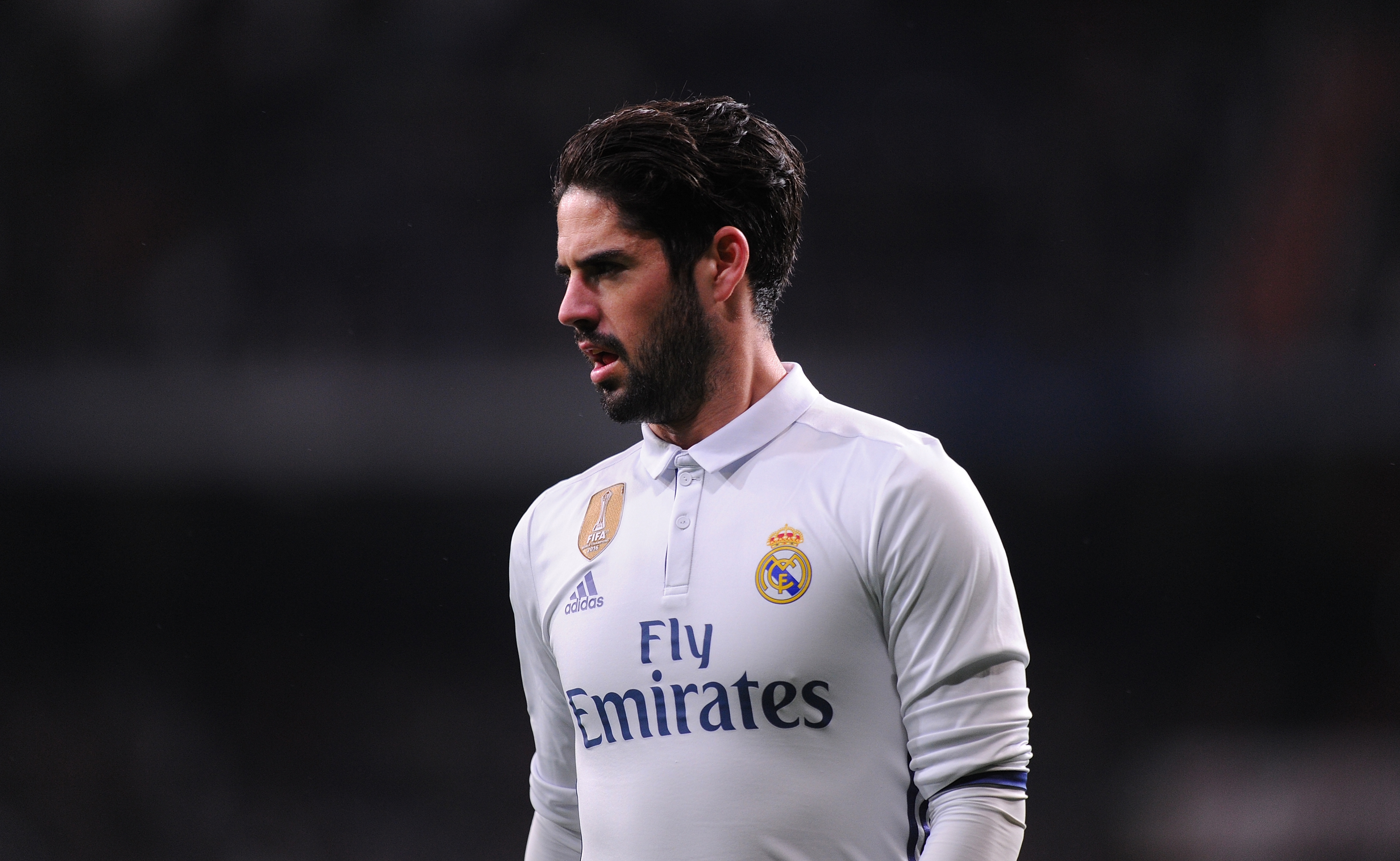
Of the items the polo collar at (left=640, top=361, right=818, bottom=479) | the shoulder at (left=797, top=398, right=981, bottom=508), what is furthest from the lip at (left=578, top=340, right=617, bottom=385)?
the shoulder at (left=797, top=398, right=981, bottom=508)

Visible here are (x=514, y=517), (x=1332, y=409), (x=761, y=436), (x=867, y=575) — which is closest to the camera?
(x=867, y=575)

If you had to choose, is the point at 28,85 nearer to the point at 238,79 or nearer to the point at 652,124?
the point at 238,79

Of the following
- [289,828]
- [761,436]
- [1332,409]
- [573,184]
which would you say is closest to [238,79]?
[289,828]

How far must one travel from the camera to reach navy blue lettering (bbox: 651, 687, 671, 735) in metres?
1.17

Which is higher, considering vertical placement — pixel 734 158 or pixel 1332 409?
pixel 734 158

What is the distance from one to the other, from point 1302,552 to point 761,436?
2.46m

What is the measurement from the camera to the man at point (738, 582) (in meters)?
1.10

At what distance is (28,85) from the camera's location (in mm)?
3504

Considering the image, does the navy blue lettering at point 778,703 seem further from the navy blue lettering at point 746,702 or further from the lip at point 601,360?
the lip at point 601,360

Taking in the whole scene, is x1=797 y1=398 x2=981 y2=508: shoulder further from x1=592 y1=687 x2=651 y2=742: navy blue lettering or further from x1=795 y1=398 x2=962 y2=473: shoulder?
x1=592 y1=687 x2=651 y2=742: navy blue lettering

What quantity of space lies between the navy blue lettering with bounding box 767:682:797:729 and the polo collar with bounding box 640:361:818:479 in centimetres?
25

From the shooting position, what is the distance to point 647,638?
119cm

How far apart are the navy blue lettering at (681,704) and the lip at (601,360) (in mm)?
333

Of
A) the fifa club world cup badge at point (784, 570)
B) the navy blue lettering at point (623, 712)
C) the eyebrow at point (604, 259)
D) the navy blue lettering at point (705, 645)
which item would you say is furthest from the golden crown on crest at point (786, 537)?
the eyebrow at point (604, 259)
